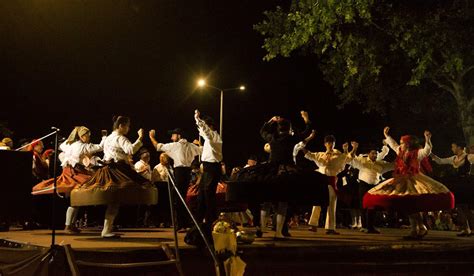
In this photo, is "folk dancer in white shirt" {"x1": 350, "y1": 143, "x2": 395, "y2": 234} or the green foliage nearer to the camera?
"folk dancer in white shirt" {"x1": 350, "y1": 143, "x2": 395, "y2": 234}

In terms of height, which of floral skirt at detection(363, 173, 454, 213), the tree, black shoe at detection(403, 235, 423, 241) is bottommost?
black shoe at detection(403, 235, 423, 241)

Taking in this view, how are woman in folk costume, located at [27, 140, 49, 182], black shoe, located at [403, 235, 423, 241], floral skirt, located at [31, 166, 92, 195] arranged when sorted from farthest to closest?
woman in folk costume, located at [27, 140, 49, 182] → floral skirt, located at [31, 166, 92, 195] → black shoe, located at [403, 235, 423, 241]

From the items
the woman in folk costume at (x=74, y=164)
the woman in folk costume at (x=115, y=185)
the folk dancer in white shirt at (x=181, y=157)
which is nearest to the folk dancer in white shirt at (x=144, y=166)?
the folk dancer in white shirt at (x=181, y=157)

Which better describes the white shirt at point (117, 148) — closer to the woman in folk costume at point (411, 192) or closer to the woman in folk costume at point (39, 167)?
the woman in folk costume at point (39, 167)

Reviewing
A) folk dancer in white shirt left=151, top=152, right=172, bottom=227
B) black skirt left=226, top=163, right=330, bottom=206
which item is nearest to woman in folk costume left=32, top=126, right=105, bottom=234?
black skirt left=226, top=163, right=330, bottom=206

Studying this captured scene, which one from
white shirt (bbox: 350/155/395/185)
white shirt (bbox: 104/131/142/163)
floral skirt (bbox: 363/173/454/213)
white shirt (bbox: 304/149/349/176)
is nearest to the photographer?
white shirt (bbox: 104/131/142/163)

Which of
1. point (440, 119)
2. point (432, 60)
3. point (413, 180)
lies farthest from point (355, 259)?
point (440, 119)

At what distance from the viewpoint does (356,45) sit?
17547 millimetres

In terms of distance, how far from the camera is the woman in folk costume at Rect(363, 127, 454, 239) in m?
9.51

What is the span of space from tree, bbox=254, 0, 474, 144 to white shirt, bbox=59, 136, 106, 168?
876cm

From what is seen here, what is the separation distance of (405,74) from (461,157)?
801 centimetres

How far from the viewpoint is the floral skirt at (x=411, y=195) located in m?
9.48

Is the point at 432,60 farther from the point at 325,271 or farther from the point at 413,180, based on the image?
the point at 325,271

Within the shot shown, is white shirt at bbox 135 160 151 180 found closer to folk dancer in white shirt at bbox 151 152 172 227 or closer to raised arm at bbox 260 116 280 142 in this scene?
folk dancer in white shirt at bbox 151 152 172 227
